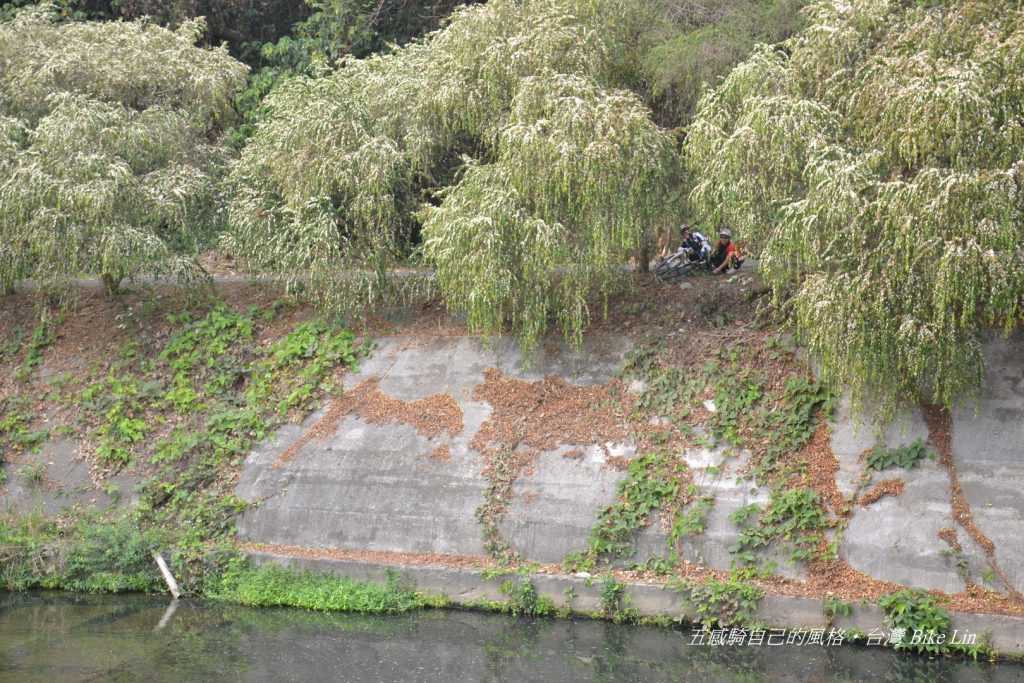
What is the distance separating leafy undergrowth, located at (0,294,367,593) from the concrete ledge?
1692 mm

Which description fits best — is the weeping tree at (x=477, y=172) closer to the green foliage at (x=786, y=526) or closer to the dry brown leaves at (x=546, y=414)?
the dry brown leaves at (x=546, y=414)

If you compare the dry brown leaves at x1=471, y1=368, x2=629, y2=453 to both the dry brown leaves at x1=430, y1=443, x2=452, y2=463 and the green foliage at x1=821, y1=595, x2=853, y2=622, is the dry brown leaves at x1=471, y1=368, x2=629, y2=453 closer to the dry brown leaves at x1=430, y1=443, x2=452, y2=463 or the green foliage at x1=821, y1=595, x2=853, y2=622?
the dry brown leaves at x1=430, y1=443, x2=452, y2=463

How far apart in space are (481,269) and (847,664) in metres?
7.72

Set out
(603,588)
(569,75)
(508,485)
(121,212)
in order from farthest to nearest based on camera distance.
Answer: (121,212) < (569,75) < (508,485) < (603,588)

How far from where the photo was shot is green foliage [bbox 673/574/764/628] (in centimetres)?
1451

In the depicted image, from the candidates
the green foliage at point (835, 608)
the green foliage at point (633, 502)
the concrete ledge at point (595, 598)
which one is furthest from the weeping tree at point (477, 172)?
the green foliage at point (835, 608)

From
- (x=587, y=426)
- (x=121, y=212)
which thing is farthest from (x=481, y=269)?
(x=121, y=212)

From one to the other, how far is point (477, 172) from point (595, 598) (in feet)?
23.6

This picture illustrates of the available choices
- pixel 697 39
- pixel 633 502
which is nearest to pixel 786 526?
pixel 633 502

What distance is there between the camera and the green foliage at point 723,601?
47.6 feet

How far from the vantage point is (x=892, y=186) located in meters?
14.4

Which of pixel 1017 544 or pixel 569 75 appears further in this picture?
pixel 569 75

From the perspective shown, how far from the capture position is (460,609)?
627 inches

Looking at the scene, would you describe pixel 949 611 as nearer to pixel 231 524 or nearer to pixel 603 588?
→ pixel 603 588
